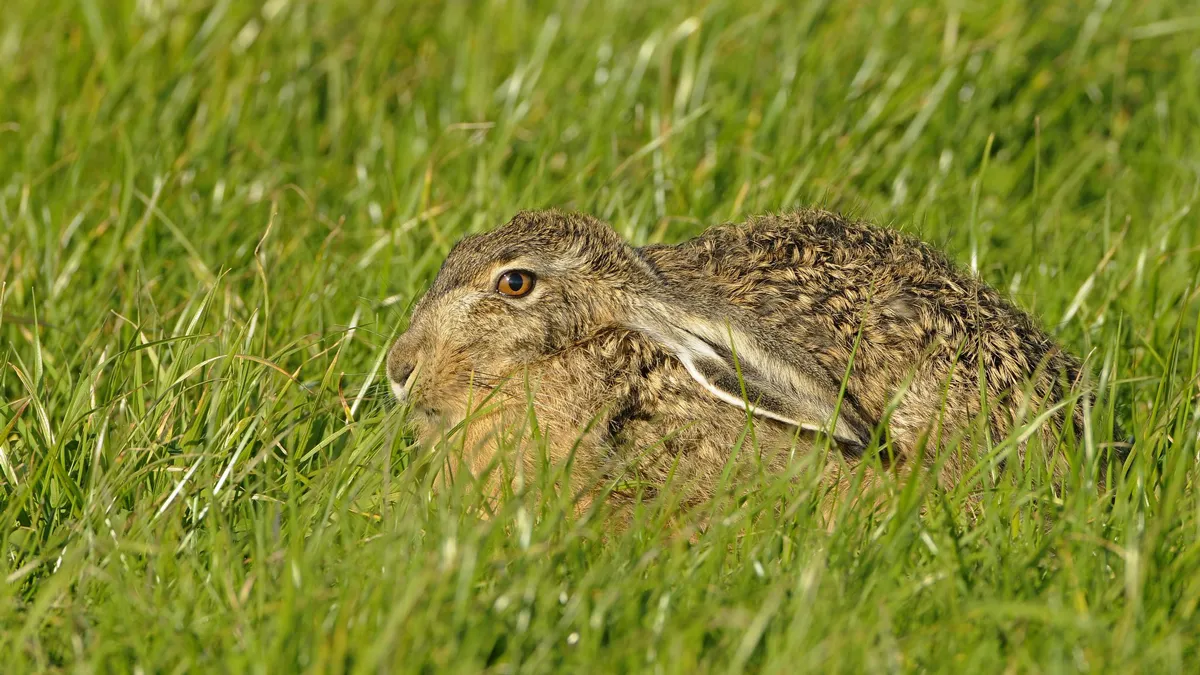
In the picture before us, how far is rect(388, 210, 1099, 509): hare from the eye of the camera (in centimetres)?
461

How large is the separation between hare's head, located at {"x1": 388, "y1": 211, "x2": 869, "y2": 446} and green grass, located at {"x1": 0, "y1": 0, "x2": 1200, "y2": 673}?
0.23 meters

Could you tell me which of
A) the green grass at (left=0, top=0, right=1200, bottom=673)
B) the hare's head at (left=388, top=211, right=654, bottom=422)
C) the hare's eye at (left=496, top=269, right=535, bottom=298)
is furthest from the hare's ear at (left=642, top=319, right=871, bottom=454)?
the hare's eye at (left=496, top=269, right=535, bottom=298)

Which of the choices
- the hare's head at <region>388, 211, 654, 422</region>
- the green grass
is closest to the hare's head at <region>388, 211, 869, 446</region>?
the hare's head at <region>388, 211, 654, 422</region>

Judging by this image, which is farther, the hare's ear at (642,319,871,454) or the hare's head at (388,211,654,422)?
the hare's head at (388,211,654,422)

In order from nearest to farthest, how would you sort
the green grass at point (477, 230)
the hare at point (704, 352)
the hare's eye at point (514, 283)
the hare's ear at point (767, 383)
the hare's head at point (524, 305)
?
1. the green grass at point (477, 230)
2. the hare's ear at point (767, 383)
3. the hare at point (704, 352)
4. the hare's head at point (524, 305)
5. the hare's eye at point (514, 283)

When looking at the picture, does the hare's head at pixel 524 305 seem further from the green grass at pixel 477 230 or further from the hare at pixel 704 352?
the green grass at pixel 477 230

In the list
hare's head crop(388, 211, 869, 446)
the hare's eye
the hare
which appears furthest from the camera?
the hare's eye

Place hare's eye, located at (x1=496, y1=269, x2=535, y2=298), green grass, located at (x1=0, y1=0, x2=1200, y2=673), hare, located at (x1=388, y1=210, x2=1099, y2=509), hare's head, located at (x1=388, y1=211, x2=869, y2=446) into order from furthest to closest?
hare's eye, located at (x1=496, y1=269, x2=535, y2=298) → hare's head, located at (x1=388, y1=211, x2=869, y2=446) → hare, located at (x1=388, y1=210, x2=1099, y2=509) → green grass, located at (x1=0, y1=0, x2=1200, y2=673)

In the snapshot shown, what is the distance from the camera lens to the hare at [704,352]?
461 centimetres

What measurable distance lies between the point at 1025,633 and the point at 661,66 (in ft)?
14.7

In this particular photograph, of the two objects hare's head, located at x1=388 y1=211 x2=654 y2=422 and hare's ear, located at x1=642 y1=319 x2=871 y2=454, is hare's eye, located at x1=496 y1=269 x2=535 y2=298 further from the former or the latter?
hare's ear, located at x1=642 y1=319 x2=871 y2=454

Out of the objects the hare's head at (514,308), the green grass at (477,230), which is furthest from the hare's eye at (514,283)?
the green grass at (477,230)

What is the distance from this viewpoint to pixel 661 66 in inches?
292

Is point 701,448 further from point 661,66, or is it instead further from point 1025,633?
point 661,66
